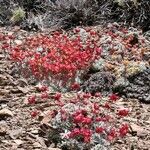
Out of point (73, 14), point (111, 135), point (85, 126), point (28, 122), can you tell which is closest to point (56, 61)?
point (28, 122)

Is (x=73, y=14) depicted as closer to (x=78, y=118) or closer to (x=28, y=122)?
(x=28, y=122)

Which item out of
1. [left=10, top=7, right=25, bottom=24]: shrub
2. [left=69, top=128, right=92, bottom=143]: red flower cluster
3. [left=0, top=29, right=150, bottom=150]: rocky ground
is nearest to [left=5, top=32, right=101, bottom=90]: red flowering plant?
[left=0, top=29, right=150, bottom=150]: rocky ground

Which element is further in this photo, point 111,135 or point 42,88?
point 42,88

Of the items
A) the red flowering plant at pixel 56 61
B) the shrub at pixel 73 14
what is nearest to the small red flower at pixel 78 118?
the red flowering plant at pixel 56 61

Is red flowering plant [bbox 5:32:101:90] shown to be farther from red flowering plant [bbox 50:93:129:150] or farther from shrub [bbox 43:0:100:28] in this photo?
shrub [bbox 43:0:100:28]

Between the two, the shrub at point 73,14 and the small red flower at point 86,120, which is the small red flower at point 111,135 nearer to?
the small red flower at point 86,120

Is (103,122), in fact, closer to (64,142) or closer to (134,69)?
(64,142)
